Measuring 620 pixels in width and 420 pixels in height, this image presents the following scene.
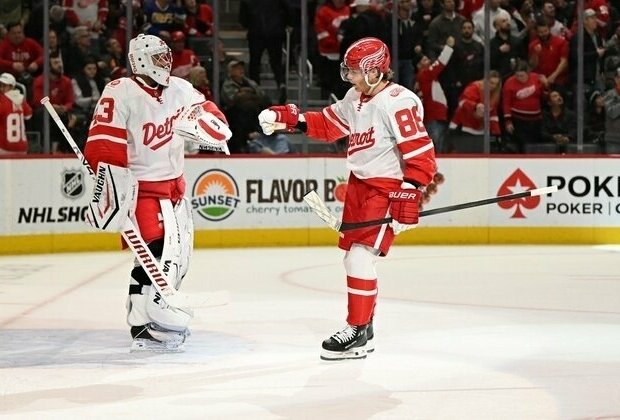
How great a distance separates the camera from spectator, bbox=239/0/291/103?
490 inches

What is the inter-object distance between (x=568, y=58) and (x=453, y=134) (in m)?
1.27

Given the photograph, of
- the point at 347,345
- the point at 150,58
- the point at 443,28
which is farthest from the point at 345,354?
the point at 443,28

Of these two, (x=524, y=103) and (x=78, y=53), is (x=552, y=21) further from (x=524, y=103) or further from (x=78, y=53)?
(x=78, y=53)

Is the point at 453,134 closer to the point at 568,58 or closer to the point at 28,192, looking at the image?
the point at 568,58

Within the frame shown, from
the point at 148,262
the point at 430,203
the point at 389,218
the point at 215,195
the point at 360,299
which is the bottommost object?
the point at 430,203

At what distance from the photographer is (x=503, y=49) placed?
1261 centimetres

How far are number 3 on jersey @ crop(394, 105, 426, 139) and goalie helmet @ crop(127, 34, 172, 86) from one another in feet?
3.96

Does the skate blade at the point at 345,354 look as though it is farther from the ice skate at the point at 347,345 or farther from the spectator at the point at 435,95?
the spectator at the point at 435,95

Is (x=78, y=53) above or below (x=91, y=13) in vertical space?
below

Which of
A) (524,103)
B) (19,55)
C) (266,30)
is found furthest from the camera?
(524,103)

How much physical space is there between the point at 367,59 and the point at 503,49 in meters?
6.55

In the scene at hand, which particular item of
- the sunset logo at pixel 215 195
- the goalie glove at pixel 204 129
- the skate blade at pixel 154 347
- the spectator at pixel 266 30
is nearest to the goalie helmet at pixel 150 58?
the goalie glove at pixel 204 129

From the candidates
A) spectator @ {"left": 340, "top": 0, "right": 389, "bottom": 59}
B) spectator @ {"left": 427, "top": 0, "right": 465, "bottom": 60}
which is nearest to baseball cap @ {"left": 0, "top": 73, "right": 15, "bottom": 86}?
spectator @ {"left": 340, "top": 0, "right": 389, "bottom": 59}

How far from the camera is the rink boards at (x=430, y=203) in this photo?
11938 millimetres
